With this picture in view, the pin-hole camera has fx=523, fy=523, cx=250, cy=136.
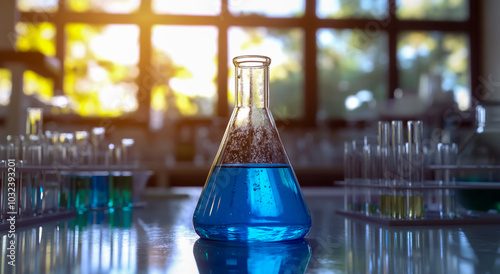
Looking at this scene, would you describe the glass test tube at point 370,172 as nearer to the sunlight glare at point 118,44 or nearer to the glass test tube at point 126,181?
the glass test tube at point 126,181

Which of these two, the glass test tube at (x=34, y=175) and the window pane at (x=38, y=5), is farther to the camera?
the window pane at (x=38, y=5)

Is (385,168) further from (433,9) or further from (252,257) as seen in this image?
(433,9)

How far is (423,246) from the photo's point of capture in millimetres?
525

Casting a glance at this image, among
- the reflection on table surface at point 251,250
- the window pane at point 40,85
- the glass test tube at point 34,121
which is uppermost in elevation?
the window pane at point 40,85

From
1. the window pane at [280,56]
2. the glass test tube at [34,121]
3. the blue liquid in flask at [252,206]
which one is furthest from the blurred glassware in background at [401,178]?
the window pane at [280,56]

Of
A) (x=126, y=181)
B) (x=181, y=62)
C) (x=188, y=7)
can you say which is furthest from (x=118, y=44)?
(x=126, y=181)

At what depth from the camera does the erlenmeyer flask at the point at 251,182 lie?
21.8 inches

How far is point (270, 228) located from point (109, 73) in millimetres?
3969

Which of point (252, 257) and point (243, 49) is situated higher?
point (243, 49)

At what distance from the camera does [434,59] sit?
15.0ft

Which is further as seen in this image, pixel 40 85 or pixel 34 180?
pixel 40 85

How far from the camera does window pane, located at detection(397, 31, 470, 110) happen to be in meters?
4.53

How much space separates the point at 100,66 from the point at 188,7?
0.87 meters

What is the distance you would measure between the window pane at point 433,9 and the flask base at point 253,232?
14.0ft
